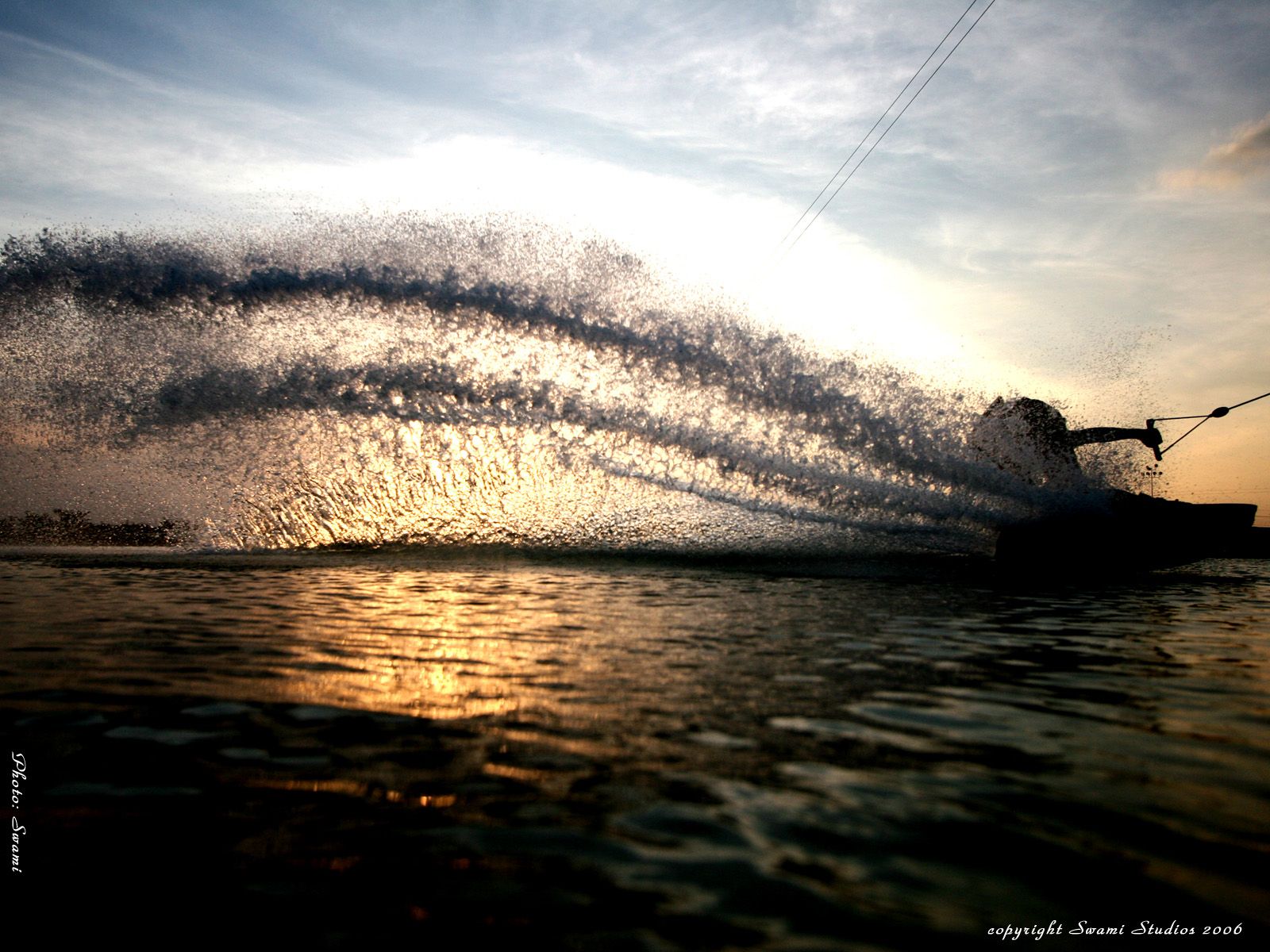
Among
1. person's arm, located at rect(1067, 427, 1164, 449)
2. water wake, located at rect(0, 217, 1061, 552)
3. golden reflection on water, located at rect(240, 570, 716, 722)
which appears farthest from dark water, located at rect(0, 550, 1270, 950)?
person's arm, located at rect(1067, 427, 1164, 449)

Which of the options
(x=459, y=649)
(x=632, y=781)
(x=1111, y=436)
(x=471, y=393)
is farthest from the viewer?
(x=1111, y=436)

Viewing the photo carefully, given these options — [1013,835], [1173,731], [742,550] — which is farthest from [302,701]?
[742,550]

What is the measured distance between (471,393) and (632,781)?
Answer: 1199 cm

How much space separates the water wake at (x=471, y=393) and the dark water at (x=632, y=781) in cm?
753

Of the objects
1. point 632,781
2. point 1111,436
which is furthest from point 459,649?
point 1111,436

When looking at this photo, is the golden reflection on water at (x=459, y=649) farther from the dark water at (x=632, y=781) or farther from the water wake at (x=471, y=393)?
the water wake at (x=471, y=393)

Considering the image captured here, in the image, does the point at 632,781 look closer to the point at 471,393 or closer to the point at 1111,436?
the point at 471,393

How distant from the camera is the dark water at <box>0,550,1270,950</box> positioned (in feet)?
8.05

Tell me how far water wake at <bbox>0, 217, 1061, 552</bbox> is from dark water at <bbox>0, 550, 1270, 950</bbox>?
7.53 m

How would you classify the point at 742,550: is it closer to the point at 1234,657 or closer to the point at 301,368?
the point at 301,368

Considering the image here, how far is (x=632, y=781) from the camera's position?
11.5 feet

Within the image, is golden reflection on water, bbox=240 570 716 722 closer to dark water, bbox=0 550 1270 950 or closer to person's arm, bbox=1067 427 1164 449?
dark water, bbox=0 550 1270 950

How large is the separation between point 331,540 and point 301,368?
12.9 ft

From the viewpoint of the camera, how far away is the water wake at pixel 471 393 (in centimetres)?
1461
